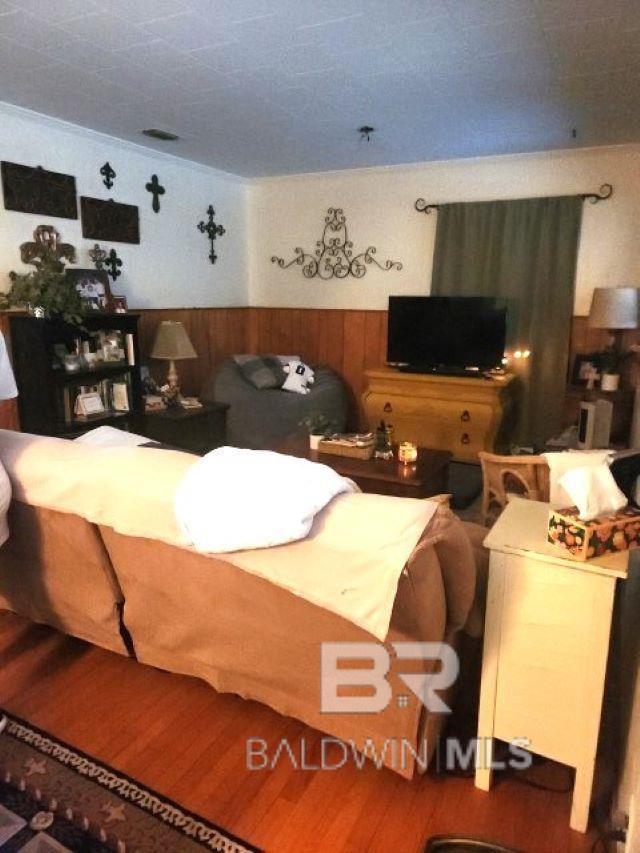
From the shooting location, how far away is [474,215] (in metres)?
4.34

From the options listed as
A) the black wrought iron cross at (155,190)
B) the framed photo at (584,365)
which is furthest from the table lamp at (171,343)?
the framed photo at (584,365)

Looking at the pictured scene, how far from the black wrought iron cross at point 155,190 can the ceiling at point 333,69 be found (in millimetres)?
476

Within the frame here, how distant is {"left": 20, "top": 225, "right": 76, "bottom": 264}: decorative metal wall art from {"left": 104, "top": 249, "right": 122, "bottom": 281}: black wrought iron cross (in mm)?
325

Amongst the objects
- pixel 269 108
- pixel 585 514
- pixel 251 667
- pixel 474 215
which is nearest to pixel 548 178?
pixel 474 215

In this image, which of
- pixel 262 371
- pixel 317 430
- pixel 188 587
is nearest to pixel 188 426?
pixel 262 371

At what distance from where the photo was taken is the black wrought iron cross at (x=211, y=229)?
15.7 ft

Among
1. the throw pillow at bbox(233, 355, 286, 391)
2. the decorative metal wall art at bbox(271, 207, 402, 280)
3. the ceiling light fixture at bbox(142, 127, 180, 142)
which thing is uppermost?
the ceiling light fixture at bbox(142, 127, 180, 142)

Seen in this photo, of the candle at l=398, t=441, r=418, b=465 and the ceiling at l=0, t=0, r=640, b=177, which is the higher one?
the ceiling at l=0, t=0, r=640, b=177

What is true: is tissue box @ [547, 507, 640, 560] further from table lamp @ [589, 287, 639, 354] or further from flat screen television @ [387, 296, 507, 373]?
flat screen television @ [387, 296, 507, 373]

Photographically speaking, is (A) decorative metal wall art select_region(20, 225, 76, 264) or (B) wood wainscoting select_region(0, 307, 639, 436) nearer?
(A) decorative metal wall art select_region(20, 225, 76, 264)

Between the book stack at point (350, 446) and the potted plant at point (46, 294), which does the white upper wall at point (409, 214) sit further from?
the potted plant at point (46, 294)

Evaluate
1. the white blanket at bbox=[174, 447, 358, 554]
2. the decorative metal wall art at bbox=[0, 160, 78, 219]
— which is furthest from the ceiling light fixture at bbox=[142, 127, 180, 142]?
the white blanket at bbox=[174, 447, 358, 554]

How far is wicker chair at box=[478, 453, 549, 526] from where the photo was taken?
7.41 feet

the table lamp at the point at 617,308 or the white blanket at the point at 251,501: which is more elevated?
the table lamp at the point at 617,308
